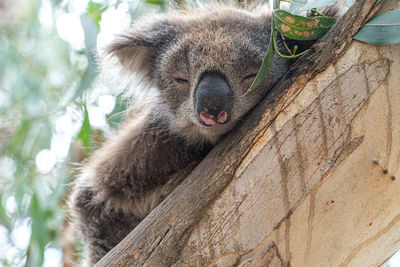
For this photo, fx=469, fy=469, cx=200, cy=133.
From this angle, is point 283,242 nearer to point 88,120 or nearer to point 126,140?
point 126,140

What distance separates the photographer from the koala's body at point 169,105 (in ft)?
4.78

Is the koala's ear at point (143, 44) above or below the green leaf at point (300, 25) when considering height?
below

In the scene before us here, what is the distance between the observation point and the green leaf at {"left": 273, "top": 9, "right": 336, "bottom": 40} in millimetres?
1159

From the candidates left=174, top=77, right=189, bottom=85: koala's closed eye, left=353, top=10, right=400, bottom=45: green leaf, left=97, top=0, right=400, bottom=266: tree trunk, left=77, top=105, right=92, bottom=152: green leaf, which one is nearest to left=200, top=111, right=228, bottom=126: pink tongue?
left=97, top=0, right=400, bottom=266: tree trunk

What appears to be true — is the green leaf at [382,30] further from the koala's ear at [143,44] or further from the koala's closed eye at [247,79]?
A: the koala's ear at [143,44]

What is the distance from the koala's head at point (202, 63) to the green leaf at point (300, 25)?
0.29 meters

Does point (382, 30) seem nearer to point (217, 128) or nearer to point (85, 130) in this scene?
point (217, 128)

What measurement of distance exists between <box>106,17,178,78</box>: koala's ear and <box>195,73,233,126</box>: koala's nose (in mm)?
424

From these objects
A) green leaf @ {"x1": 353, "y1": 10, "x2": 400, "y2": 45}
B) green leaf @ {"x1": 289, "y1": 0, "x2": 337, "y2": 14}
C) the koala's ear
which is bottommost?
the koala's ear

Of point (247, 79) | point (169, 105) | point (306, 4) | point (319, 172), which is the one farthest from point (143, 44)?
point (319, 172)

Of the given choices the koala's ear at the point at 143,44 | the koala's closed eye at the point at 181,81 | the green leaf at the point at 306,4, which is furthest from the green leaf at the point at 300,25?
the koala's ear at the point at 143,44

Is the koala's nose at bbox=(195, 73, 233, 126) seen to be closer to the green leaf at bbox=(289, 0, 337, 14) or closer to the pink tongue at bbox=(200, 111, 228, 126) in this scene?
the pink tongue at bbox=(200, 111, 228, 126)

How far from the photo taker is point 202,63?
4.91 ft

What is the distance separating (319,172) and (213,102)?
1.33 feet
